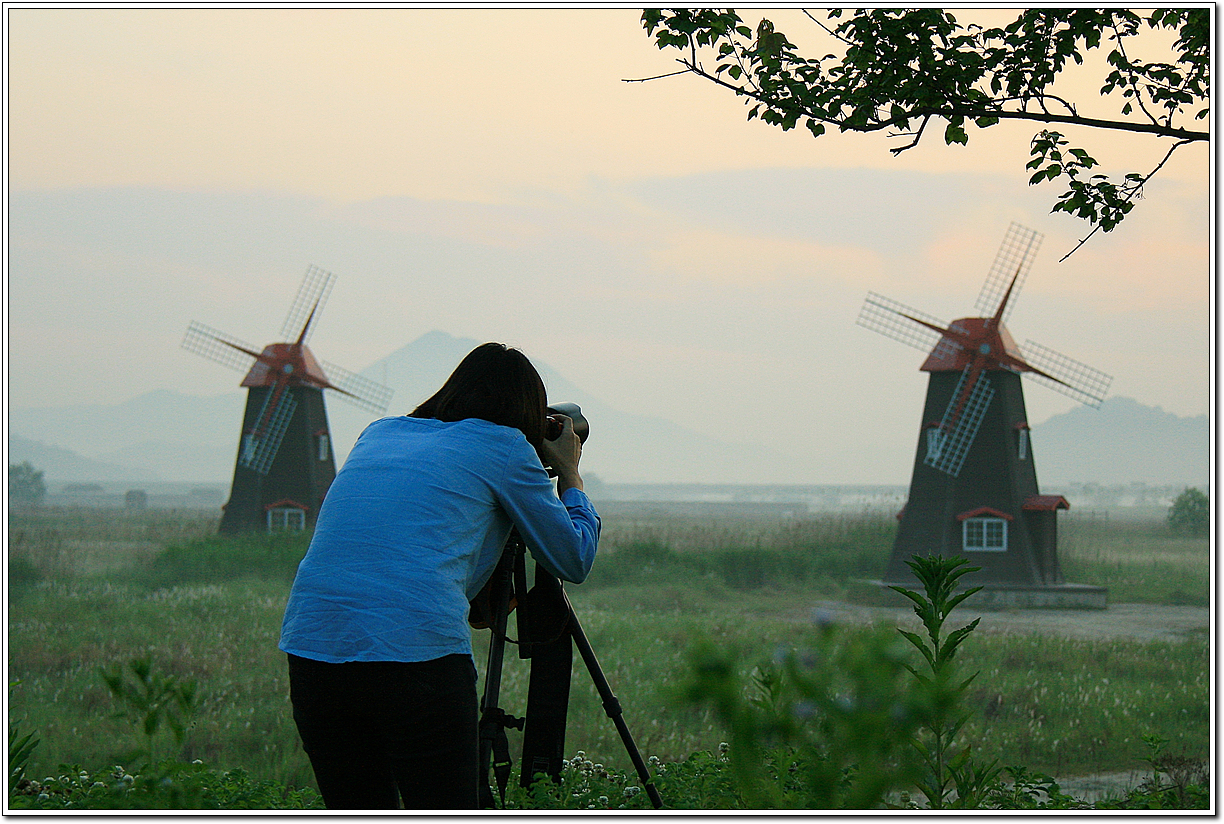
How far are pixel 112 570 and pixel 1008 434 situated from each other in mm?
14367

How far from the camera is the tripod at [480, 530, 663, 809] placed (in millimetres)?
2436

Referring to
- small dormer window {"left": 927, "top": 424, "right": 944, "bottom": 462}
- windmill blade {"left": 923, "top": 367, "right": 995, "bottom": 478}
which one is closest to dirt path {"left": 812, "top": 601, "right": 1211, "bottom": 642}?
windmill blade {"left": 923, "top": 367, "right": 995, "bottom": 478}

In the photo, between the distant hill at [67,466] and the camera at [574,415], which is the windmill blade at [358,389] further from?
the distant hill at [67,466]

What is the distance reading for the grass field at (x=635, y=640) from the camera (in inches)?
287

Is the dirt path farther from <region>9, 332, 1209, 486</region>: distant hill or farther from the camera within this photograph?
<region>9, 332, 1209, 486</region>: distant hill

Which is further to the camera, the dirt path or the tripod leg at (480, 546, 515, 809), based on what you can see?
the dirt path

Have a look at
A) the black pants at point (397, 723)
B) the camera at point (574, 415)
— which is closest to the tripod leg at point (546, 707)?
the camera at point (574, 415)

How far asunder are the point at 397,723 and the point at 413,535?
0.34 meters

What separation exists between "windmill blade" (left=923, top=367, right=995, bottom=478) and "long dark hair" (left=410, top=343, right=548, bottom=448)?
14.3 meters

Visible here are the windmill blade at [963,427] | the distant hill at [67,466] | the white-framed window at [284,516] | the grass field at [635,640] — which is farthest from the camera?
the distant hill at [67,466]

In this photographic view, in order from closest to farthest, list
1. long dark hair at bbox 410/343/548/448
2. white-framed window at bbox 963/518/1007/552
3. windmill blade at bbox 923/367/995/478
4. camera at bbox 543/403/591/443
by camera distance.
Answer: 1. long dark hair at bbox 410/343/548/448
2. camera at bbox 543/403/591/443
3. windmill blade at bbox 923/367/995/478
4. white-framed window at bbox 963/518/1007/552

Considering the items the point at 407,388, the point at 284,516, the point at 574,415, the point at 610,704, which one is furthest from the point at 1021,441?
the point at 407,388

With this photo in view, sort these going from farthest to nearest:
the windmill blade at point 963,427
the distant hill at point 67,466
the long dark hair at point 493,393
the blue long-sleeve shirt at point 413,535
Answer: the distant hill at point 67,466
the windmill blade at point 963,427
the long dark hair at point 493,393
the blue long-sleeve shirt at point 413,535

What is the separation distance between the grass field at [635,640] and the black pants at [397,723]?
326mm
